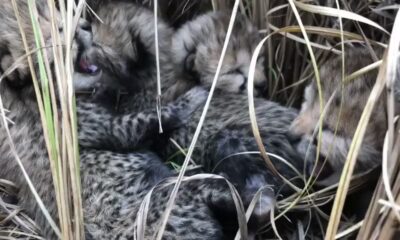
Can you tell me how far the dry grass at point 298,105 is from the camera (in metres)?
1.93

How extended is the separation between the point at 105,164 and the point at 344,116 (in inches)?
40.1

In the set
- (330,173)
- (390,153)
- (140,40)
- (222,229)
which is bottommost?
(222,229)

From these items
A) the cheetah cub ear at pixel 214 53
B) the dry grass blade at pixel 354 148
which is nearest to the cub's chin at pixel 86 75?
the cheetah cub ear at pixel 214 53

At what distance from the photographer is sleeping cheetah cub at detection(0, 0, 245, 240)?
2.51 m

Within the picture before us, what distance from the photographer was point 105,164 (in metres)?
2.93

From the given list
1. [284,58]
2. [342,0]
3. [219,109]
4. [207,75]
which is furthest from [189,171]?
[342,0]

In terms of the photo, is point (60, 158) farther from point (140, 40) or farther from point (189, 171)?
point (140, 40)

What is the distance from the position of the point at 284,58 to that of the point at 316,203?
92cm

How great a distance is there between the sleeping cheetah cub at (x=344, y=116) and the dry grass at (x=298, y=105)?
0.21 feet

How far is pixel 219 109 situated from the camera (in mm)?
3033

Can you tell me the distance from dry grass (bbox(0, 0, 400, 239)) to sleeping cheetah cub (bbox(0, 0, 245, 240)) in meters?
0.14

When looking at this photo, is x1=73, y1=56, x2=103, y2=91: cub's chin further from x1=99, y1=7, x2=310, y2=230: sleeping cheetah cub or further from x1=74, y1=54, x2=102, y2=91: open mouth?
x1=99, y1=7, x2=310, y2=230: sleeping cheetah cub

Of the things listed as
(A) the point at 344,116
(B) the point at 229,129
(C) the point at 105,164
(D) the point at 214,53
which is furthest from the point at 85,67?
(A) the point at 344,116

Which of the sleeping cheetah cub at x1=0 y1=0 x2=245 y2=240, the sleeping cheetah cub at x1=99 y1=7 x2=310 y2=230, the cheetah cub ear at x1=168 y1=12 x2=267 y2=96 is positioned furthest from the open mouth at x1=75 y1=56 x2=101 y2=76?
the cheetah cub ear at x1=168 y1=12 x2=267 y2=96
